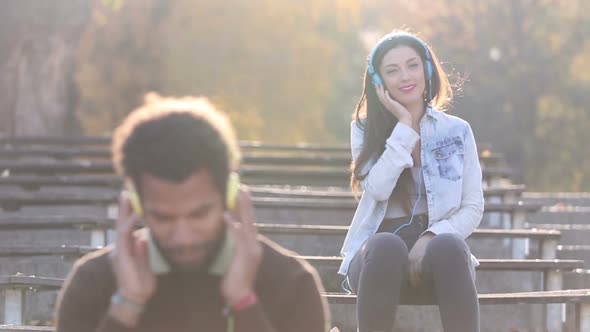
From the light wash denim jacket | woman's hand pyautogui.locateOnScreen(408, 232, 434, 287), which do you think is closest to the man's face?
woman's hand pyautogui.locateOnScreen(408, 232, 434, 287)

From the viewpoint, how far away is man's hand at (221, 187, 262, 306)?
3527 mm

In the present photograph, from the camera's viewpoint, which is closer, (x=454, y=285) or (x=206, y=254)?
(x=206, y=254)

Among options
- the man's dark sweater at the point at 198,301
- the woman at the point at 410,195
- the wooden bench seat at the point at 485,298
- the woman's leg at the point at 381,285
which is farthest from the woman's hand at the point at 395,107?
the man's dark sweater at the point at 198,301

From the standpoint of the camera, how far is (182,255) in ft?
11.5

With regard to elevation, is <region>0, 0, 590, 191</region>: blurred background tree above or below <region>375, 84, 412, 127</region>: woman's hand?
above

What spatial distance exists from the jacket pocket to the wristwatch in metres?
3.25

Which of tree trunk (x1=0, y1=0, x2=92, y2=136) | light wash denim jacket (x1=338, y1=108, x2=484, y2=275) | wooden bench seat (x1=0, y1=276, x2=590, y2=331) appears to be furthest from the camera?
tree trunk (x1=0, y1=0, x2=92, y2=136)

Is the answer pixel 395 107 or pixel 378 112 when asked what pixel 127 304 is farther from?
pixel 378 112

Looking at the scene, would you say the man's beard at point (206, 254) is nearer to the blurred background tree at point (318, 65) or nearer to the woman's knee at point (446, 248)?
the woman's knee at point (446, 248)

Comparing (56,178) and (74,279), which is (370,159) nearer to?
(74,279)

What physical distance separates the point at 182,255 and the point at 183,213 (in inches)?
4.3

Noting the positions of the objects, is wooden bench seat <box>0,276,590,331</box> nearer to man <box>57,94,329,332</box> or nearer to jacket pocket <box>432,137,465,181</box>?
jacket pocket <box>432,137,465,181</box>

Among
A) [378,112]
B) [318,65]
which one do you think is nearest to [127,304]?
[378,112]

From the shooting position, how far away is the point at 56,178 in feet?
42.0
